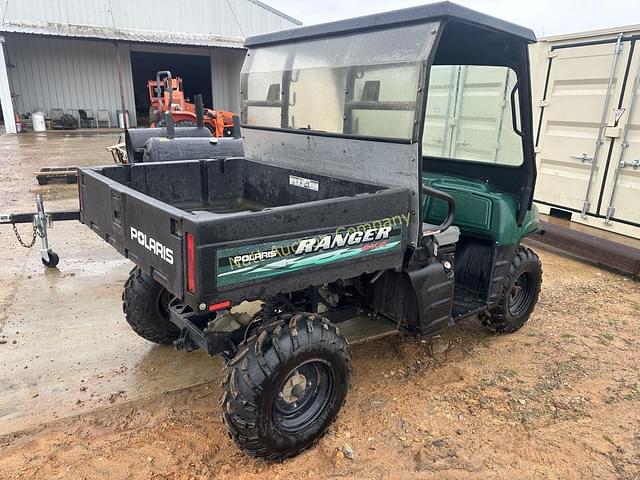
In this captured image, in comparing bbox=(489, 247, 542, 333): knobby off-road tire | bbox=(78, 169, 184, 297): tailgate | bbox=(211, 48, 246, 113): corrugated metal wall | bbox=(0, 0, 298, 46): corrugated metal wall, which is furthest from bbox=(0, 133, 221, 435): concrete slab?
bbox=(211, 48, 246, 113): corrugated metal wall

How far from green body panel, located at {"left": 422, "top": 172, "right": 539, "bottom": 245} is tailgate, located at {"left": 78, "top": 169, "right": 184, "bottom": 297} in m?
1.88

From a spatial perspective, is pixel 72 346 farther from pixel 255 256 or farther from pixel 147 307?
pixel 255 256

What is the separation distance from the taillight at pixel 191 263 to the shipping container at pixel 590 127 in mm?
6052

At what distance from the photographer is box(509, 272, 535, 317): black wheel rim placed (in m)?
3.95

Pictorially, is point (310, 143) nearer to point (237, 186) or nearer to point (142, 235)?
point (237, 186)

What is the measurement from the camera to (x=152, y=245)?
234 centimetres

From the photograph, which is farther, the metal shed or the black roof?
the metal shed

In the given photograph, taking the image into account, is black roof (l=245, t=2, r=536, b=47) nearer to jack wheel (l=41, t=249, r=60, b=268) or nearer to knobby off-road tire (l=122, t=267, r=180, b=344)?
knobby off-road tire (l=122, t=267, r=180, b=344)

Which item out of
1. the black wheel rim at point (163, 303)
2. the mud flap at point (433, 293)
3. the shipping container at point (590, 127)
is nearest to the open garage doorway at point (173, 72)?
the shipping container at point (590, 127)

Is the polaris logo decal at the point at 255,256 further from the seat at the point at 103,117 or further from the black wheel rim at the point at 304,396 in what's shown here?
the seat at the point at 103,117

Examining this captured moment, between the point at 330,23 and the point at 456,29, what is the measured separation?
74 cm

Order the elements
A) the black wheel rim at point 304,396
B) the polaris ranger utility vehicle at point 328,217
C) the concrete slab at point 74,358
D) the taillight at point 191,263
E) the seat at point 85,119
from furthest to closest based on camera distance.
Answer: the seat at point 85,119 < the concrete slab at point 74,358 < the black wheel rim at point 304,396 < the polaris ranger utility vehicle at point 328,217 < the taillight at point 191,263

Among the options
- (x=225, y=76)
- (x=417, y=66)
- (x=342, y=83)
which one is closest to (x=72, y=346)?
(x=342, y=83)

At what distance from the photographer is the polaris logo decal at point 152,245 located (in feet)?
7.24
